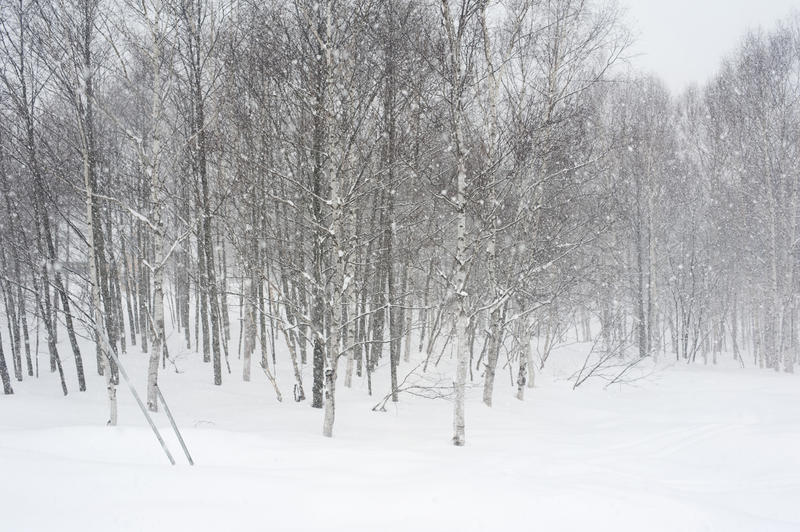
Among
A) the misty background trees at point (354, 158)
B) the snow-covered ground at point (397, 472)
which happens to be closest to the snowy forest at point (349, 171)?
the misty background trees at point (354, 158)

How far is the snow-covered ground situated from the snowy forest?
0.60 m

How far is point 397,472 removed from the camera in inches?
213

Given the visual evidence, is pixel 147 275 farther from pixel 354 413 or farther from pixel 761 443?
pixel 761 443

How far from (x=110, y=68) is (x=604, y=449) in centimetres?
1150

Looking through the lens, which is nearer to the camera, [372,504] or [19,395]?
[372,504]

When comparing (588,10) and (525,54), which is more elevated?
(588,10)

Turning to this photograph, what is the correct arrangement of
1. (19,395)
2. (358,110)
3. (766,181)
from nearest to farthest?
(358,110), (19,395), (766,181)

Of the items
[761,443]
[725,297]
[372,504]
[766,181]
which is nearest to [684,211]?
[766,181]

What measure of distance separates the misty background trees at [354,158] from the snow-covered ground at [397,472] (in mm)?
1118

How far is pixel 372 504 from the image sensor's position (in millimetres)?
4336

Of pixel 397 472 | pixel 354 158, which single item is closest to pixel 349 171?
pixel 354 158

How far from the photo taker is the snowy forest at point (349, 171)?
26.0ft

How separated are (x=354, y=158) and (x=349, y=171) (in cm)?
81

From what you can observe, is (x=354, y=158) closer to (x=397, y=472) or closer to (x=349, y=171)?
(x=349, y=171)
